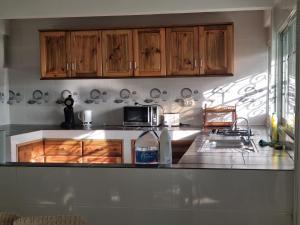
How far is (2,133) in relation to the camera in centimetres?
268

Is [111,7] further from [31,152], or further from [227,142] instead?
[31,152]

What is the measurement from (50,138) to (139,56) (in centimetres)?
143

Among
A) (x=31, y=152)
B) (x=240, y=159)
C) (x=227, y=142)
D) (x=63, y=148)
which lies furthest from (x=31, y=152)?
(x=240, y=159)

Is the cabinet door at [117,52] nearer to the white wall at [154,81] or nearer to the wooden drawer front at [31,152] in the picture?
the white wall at [154,81]

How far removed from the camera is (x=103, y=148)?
5.21 m

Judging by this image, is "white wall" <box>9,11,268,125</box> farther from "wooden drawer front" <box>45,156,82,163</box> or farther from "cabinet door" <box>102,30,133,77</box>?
"wooden drawer front" <box>45,156,82,163</box>

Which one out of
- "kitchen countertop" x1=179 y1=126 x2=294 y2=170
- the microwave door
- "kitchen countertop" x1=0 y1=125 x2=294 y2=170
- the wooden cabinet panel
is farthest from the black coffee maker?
"kitchen countertop" x1=179 y1=126 x2=294 y2=170

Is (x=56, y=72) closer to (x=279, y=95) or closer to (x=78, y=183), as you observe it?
(x=279, y=95)

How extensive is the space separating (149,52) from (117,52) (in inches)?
15.2

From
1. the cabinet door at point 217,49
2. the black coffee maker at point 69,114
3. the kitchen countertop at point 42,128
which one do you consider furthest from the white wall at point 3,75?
the cabinet door at point 217,49

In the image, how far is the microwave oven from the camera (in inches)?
214

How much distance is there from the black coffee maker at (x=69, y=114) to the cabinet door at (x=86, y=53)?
42cm

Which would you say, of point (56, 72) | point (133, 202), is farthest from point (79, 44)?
point (133, 202)

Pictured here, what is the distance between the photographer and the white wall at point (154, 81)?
5.40m
